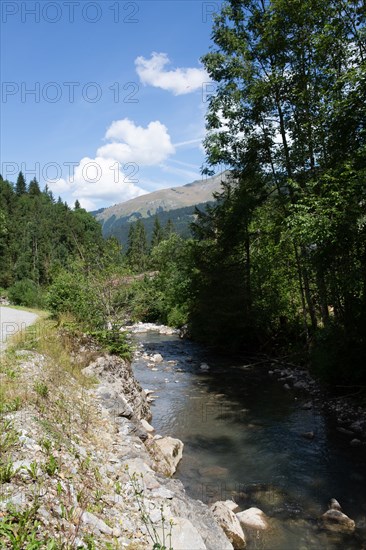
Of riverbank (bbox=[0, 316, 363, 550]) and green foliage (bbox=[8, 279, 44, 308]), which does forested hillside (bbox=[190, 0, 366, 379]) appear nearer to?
riverbank (bbox=[0, 316, 363, 550])

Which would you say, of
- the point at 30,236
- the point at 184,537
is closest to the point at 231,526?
the point at 184,537

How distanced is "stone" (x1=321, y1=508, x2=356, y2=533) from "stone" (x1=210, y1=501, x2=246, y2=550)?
157 cm

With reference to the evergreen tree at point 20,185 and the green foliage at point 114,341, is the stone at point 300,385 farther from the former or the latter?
the evergreen tree at point 20,185

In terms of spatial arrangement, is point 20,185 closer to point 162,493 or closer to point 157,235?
point 157,235

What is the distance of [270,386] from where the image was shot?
1484cm

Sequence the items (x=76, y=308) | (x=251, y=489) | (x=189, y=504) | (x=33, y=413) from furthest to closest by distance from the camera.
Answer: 1. (x=76, y=308)
2. (x=251, y=489)
3. (x=33, y=413)
4. (x=189, y=504)

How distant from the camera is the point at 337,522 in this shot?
21.0ft

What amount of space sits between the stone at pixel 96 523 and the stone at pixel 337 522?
410 centimetres

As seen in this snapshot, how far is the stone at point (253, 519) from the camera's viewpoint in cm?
634

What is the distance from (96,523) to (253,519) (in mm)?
3388

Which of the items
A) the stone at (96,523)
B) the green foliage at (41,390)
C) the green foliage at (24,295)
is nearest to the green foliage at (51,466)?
the stone at (96,523)

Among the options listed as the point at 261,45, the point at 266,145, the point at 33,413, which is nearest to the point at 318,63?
the point at 261,45

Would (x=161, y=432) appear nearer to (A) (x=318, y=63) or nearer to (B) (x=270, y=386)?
(B) (x=270, y=386)

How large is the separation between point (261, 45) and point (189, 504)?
51.1 ft
